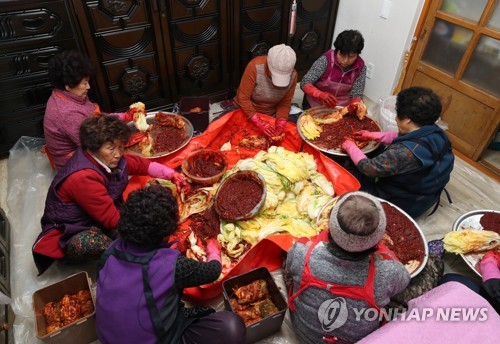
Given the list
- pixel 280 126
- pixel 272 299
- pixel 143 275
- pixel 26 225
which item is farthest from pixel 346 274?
pixel 26 225

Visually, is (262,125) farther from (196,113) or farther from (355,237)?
(355,237)

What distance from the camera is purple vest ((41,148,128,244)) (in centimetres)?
206

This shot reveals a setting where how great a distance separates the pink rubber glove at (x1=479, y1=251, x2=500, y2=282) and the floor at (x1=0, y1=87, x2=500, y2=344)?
0.35 m

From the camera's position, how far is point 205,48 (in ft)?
11.9

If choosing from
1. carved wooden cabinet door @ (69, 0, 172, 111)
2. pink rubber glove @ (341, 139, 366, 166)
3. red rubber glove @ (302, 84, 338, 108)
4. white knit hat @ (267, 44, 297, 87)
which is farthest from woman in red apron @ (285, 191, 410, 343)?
carved wooden cabinet door @ (69, 0, 172, 111)

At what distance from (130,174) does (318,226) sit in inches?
56.1

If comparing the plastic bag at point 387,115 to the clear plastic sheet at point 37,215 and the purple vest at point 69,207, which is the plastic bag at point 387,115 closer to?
the clear plastic sheet at point 37,215

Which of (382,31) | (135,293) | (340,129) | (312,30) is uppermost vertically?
(382,31)

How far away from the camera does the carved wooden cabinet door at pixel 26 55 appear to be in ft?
8.80

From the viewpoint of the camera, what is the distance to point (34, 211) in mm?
2766

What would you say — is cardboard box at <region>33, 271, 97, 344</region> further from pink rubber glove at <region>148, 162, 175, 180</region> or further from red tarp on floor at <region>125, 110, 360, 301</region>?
pink rubber glove at <region>148, 162, 175, 180</region>

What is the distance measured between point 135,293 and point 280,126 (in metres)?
2.06

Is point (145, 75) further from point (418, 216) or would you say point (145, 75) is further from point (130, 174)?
point (418, 216)

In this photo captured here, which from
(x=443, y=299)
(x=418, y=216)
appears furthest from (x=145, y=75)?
(x=443, y=299)
